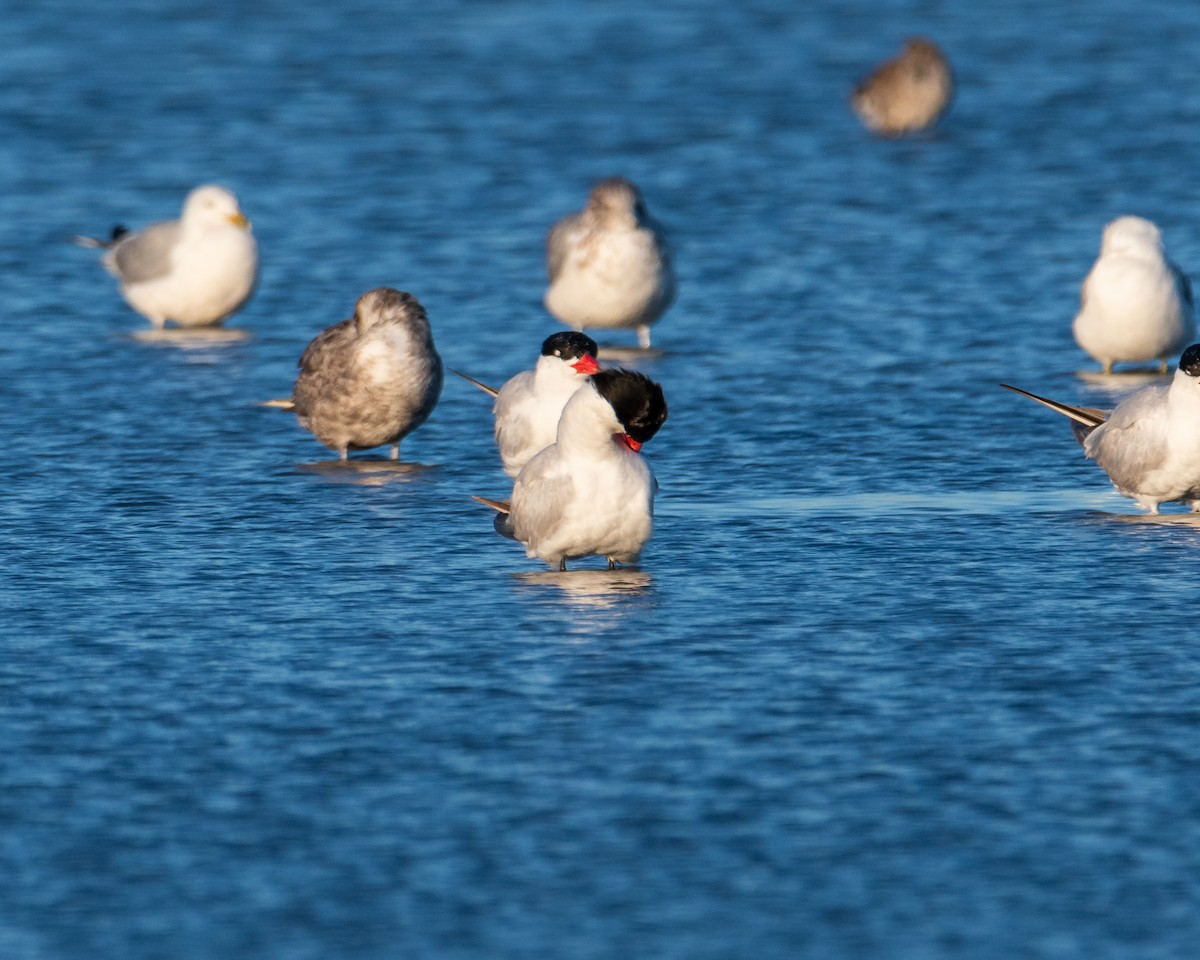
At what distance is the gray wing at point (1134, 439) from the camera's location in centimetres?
1187

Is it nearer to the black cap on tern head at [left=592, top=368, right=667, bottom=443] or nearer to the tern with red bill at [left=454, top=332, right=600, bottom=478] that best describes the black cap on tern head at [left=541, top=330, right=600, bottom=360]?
the tern with red bill at [left=454, top=332, right=600, bottom=478]

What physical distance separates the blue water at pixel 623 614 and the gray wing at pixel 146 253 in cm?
44

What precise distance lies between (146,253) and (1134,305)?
7206mm

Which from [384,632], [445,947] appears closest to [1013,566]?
[384,632]

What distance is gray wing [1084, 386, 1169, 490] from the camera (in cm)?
1187

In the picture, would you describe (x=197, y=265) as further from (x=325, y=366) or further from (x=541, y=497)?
(x=541, y=497)

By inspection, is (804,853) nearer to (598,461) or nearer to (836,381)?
(598,461)

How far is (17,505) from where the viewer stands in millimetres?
12453

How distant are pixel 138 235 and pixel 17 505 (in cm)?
621

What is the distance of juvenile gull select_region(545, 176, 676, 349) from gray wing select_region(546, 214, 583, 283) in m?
0.01

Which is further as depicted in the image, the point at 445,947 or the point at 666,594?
the point at 666,594

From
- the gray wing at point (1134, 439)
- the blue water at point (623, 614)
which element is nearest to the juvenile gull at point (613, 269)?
the blue water at point (623, 614)

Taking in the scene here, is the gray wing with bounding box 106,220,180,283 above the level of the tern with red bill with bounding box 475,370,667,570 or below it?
above

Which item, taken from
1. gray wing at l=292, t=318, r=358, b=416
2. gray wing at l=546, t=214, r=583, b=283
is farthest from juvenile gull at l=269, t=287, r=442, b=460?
gray wing at l=546, t=214, r=583, b=283
